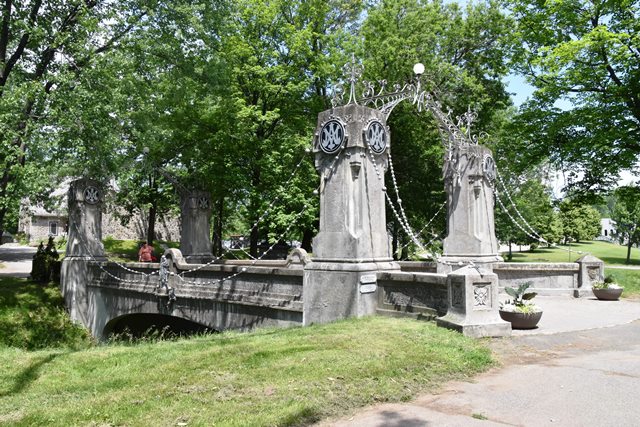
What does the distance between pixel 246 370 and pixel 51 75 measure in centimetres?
1323

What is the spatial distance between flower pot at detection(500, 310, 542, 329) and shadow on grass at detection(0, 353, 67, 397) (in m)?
8.07

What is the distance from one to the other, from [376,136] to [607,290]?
853cm

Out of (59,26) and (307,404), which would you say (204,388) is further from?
(59,26)

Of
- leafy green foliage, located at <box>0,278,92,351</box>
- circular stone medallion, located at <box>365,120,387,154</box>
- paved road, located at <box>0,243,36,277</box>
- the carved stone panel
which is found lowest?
leafy green foliage, located at <box>0,278,92,351</box>

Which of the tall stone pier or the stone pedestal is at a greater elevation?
the tall stone pier

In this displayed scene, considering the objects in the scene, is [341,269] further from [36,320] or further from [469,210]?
[36,320]

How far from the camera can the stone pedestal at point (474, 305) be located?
856 centimetres

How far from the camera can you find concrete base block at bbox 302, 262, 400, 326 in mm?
10516

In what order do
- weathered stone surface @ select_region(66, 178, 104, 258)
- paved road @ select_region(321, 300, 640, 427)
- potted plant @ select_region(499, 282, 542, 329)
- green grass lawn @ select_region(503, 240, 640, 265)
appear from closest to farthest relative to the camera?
paved road @ select_region(321, 300, 640, 427), potted plant @ select_region(499, 282, 542, 329), weathered stone surface @ select_region(66, 178, 104, 258), green grass lawn @ select_region(503, 240, 640, 265)

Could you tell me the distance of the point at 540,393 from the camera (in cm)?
580

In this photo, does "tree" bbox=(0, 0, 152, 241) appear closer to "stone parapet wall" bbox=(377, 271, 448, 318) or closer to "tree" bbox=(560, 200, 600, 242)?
"stone parapet wall" bbox=(377, 271, 448, 318)

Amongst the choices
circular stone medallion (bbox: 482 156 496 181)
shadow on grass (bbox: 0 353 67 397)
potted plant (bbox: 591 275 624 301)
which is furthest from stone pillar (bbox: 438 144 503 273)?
shadow on grass (bbox: 0 353 67 397)

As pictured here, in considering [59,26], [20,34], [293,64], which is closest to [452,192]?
[293,64]

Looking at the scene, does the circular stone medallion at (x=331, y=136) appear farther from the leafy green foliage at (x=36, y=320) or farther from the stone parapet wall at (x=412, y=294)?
the leafy green foliage at (x=36, y=320)
